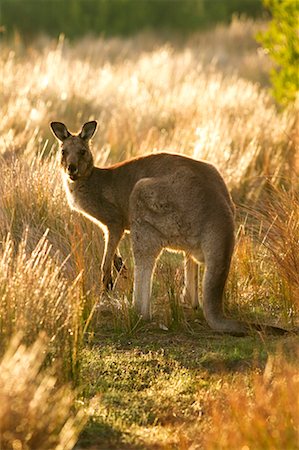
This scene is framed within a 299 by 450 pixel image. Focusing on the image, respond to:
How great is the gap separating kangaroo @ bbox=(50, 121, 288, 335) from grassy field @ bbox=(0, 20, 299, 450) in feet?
0.57

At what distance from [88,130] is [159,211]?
116cm

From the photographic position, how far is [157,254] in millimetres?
6590

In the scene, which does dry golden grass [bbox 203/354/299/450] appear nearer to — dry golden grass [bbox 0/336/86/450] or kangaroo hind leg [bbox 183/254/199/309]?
dry golden grass [bbox 0/336/86/450]

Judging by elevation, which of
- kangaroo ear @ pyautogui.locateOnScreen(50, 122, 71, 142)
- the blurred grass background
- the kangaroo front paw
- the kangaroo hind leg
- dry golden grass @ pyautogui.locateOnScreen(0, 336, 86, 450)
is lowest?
the blurred grass background

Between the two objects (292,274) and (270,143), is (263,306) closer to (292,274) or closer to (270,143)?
(292,274)

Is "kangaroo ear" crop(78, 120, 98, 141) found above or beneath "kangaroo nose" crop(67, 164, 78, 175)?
above

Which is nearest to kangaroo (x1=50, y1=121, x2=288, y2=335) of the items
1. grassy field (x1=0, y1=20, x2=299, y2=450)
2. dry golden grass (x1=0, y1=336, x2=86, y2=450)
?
grassy field (x1=0, y1=20, x2=299, y2=450)

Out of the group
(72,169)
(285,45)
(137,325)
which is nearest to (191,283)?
(137,325)

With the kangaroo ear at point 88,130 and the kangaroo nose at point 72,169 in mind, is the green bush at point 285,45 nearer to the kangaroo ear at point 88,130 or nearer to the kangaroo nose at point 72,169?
the kangaroo ear at point 88,130

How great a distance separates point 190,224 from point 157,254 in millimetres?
377

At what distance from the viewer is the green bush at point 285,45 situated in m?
12.5

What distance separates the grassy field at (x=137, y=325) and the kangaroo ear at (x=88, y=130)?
2.13 ft

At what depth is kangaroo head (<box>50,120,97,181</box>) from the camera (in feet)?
23.7

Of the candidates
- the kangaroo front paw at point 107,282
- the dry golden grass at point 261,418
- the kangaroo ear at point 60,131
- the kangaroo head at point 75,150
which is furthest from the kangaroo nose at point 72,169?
the dry golden grass at point 261,418
